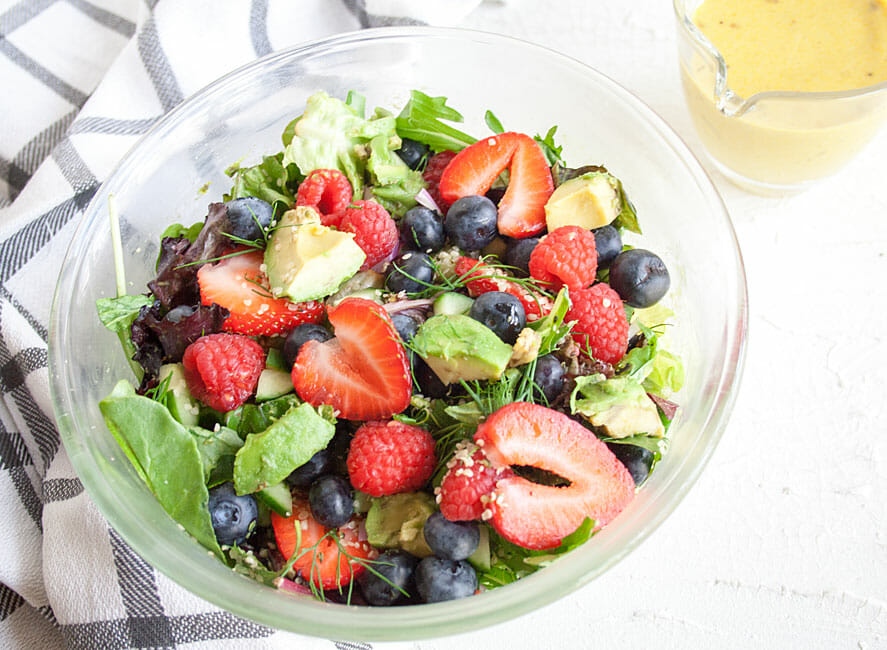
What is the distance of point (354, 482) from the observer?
4.40ft

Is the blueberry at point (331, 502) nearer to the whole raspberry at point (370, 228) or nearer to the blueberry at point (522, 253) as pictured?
the whole raspberry at point (370, 228)

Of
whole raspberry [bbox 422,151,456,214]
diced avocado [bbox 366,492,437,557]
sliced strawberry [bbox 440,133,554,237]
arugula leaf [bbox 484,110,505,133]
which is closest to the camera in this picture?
diced avocado [bbox 366,492,437,557]

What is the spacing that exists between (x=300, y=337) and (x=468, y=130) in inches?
36.0

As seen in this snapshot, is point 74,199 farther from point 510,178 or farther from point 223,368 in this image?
point 510,178

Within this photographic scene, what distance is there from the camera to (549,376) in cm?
140

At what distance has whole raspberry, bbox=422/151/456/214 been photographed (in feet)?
5.80

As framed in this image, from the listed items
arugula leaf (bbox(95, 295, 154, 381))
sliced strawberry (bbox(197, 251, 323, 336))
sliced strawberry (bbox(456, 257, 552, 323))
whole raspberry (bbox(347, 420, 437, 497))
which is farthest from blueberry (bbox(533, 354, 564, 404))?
arugula leaf (bbox(95, 295, 154, 381))

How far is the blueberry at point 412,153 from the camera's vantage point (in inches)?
72.7

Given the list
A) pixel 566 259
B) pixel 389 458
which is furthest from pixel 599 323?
pixel 389 458

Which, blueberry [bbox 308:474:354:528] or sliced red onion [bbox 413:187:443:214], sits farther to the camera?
sliced red onion [bbox 413:187:443:214]

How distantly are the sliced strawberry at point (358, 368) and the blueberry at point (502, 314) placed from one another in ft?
0.55

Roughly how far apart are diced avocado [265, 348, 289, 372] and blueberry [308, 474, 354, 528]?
255mm

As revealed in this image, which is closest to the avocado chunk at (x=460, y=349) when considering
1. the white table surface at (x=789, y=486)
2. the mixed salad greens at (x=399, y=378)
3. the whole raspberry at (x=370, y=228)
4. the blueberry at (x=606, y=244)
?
the mixed salad greens at (x=399, y=378)

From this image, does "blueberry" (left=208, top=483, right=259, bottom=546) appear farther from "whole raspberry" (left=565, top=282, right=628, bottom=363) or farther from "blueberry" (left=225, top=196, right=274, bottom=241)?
"whole raspberry" (left=565, top=282, right=628, bottom=363)
